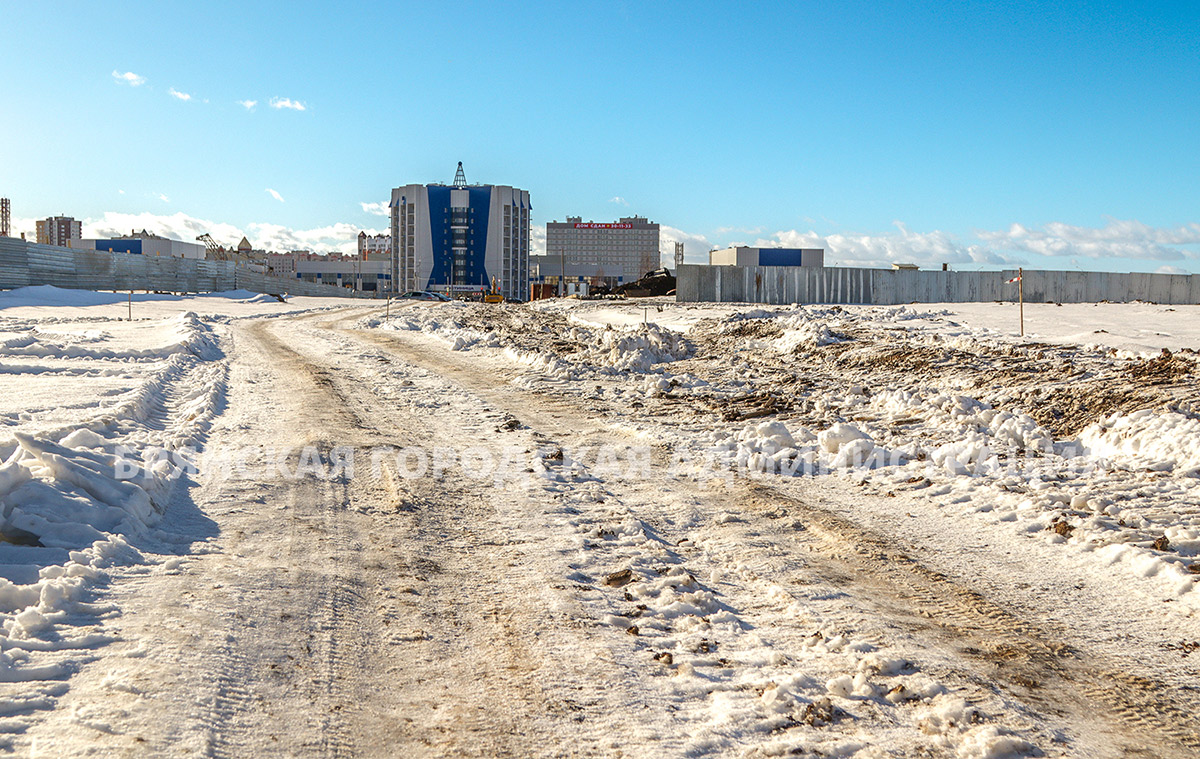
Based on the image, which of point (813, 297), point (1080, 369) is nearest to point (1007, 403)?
point (1080, 369)

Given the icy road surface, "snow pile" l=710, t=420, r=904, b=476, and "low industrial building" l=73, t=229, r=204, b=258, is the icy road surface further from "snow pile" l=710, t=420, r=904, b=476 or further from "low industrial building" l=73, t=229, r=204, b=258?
"low industrial building" l=73, t=229, r=204, b=258

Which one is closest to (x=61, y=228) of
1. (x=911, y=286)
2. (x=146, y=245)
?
(x=146, y=245)

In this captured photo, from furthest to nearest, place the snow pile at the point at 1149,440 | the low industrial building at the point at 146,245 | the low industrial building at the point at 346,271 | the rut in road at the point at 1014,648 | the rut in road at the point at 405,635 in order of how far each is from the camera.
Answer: the low industrial building at the point at 346,271
the low industrial building at the point at 146,245
the snow pile at the point at 1149,440
the rut in road at the point at 1014,648
the rut in road at the point at 405,635

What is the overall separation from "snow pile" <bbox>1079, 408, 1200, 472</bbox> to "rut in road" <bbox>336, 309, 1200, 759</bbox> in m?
3.40

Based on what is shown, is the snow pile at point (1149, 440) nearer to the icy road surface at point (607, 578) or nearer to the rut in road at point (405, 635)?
the icy road surface at point (607, 578)

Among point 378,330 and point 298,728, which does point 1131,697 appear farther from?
point 378,330

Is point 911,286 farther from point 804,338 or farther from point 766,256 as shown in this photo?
point 766,256

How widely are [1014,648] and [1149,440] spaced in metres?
4.88

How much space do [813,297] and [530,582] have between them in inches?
1689

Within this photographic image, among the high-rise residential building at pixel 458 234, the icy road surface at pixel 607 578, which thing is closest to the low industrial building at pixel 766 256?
the high-rise residential building at pixel 458 234

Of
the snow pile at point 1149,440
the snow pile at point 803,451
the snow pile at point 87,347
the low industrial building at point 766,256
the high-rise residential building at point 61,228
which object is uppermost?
the high-rise residential building at point 61,228

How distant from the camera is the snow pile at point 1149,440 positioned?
6.95m

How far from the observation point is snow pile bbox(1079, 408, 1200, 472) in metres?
6.95

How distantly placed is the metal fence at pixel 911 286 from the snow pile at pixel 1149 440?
37.1m
